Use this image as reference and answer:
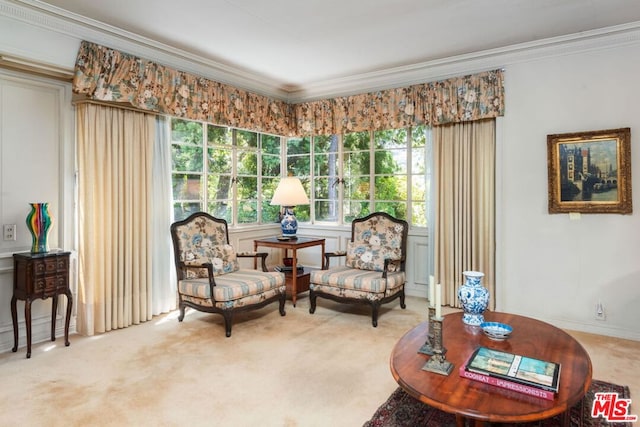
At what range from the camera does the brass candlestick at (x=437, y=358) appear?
73.1 inches

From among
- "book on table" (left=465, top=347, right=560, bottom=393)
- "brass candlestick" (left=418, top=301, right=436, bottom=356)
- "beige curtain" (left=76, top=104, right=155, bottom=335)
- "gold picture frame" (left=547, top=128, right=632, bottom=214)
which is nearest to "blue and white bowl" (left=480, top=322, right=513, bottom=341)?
"book on table" (left=465, top=347, right=560, bottom=393)

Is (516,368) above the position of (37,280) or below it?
below

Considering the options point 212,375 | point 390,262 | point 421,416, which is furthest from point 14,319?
point 390,262

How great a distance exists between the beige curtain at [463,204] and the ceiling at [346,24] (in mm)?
891

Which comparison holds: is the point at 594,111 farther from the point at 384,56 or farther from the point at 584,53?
the point at 384,56

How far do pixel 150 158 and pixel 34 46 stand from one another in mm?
1278

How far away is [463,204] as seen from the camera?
4.30 meters

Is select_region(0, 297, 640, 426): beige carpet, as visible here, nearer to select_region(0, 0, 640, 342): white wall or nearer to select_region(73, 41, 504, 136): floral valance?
select_region(0, 0, 640, 342): white wall

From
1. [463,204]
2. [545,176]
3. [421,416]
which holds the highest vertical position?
[545,176]

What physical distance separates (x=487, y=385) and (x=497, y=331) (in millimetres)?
627

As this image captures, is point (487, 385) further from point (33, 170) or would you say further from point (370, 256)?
point (33, 170)

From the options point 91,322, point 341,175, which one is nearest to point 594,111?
point 341,175

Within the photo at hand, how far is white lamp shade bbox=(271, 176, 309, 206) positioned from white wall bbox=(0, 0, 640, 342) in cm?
189

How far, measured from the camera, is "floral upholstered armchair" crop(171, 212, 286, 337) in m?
3.52
